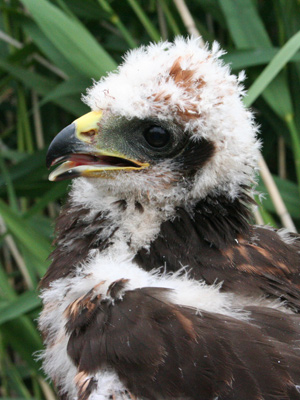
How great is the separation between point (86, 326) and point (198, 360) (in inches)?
9.4

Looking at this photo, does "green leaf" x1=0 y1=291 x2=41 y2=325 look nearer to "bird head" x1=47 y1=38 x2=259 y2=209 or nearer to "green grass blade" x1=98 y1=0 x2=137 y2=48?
"bird head" x1=47 y1=38 x2=259 y2=209

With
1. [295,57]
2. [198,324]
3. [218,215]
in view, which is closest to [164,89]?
[218,215]

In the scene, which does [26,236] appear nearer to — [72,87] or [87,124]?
[72,87]

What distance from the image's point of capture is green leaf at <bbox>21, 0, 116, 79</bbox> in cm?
172

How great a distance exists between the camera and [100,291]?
3.59ft

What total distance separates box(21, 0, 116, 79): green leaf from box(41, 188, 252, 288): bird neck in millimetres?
650

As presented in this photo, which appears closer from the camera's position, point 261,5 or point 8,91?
point 261,5

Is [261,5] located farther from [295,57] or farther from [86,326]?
[86,326]

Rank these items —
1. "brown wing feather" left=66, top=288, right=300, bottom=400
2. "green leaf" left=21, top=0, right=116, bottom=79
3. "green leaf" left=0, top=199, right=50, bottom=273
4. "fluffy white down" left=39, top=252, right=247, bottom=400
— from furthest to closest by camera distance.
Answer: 1. "green leaf" left=0, top=199, right=50, bottom=273
2. "green leaf" left=21, top=0, right=116, bottom=79
3. "fluffy white down" left=39, top=252, right=247, bottom=400
4. "brown wing feather" left=66, top=288, right=300, bottom=400

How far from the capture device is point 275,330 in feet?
3.50

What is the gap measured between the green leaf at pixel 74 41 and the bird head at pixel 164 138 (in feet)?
1.59

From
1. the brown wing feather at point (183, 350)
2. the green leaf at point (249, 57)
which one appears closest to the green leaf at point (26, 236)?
the brown wing feather at point (183, 350)

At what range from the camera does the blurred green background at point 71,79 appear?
5.81 ft

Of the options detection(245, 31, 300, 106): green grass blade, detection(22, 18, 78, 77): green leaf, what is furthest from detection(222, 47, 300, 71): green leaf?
detection(22, 18, 78, 77): green leaf
